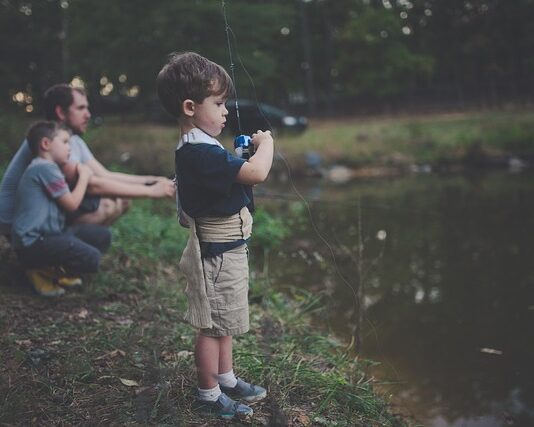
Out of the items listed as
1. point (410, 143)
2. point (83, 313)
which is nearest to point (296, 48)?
point (410, 143)

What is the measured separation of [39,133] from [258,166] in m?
2.05

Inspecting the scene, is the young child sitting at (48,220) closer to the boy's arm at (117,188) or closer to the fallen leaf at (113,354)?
the boy's arm at (117,188)

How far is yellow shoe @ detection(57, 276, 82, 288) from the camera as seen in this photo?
372 centimetres

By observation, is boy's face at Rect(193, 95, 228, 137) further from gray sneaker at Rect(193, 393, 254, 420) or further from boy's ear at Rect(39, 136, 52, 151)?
boy's ear at Rect(39, 136, 52, 151)

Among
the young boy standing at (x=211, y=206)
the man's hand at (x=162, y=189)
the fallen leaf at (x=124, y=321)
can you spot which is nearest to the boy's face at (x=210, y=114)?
the young boy standing at (x=211, y=206)

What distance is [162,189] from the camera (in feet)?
12.8

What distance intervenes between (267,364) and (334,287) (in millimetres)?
2319

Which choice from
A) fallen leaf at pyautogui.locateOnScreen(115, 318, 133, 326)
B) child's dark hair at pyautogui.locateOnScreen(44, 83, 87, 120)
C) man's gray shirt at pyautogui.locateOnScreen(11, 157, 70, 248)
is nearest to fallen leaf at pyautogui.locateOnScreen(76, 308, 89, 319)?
fallen leaf at pyautogui.locateOnScreen(115, 318, 133, 326)

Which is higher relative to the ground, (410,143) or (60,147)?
(60,147)

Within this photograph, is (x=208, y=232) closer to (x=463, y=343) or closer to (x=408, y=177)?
(x=463, y=343)

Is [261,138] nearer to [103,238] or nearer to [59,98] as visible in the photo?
[103,238]

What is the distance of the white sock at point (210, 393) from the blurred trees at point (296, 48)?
16.4 meters

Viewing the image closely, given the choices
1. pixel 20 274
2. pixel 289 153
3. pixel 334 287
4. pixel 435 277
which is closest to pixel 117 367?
pixel 20 274

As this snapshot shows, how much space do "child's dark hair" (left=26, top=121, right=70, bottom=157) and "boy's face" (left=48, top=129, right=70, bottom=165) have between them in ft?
0.08
